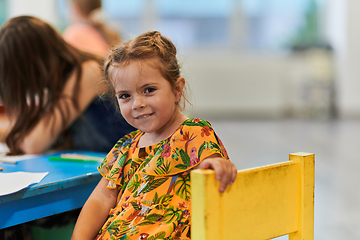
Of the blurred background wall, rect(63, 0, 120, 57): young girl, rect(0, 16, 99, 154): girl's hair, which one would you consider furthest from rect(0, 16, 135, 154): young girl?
the blurred background wall

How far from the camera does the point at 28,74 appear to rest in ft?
3.87

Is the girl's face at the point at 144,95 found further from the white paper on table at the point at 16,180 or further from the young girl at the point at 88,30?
the young girl at the point at 88,30

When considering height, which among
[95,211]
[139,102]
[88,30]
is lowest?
[95,211]

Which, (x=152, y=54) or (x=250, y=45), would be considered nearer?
(x=152, y=54)

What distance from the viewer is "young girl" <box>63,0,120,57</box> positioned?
2.12 metres

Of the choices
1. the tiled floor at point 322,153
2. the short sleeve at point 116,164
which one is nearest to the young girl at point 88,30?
the tiled floor at point 322,153

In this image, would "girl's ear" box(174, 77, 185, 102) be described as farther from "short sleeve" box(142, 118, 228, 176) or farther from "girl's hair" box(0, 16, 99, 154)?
"girl's hair" box(0, 16, 99, 154)

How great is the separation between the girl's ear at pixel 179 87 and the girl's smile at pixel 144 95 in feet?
0.05

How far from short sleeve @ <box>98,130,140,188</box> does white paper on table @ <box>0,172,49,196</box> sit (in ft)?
0.43

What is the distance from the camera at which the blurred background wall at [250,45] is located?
5324 millimetres

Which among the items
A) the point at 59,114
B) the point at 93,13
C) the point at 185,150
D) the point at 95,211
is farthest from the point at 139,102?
the point at 93,13

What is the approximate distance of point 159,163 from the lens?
0.72 m

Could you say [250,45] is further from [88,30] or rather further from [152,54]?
[152,54]

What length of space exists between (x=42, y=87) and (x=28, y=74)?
6 cm
